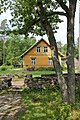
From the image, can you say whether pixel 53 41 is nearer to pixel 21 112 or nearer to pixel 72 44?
pixel 72 44

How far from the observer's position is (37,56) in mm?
55406

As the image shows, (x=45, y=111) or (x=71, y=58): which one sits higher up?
(x=71, y=58)

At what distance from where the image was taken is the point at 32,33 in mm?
14820

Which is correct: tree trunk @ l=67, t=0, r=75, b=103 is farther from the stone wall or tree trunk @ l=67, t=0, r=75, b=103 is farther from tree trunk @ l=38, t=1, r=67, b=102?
the stone wall

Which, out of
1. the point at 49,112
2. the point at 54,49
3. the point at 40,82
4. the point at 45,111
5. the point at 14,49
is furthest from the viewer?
the point at 14,49

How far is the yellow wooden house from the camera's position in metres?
54.8

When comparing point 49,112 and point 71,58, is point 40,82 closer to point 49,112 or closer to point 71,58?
point 71,58

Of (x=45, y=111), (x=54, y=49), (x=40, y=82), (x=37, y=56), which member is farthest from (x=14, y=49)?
(x=45, y=111)

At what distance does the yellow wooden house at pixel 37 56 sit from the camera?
54.8m

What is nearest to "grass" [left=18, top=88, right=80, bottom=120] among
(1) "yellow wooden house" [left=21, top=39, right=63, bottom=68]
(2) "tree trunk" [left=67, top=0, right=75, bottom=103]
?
(2) "tree trunk" [left=67, top=0, right=75, bottom=103]

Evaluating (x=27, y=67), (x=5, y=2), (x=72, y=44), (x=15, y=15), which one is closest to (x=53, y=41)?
(x=72, y=44)

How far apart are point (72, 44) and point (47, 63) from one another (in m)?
44.1

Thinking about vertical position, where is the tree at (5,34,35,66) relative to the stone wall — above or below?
above

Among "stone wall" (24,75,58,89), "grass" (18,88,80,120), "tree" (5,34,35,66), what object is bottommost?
"grass" (18,88,80,120)
